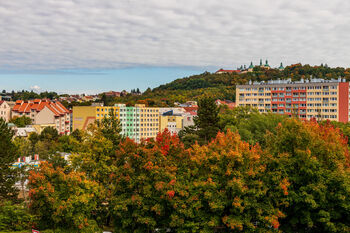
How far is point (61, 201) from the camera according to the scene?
19.7 meters

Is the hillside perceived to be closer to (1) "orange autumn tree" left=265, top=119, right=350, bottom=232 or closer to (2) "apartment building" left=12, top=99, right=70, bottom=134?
(2) "apartment building" left=12, top=99, right=70, bottom=134

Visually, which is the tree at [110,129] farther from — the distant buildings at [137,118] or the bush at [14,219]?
the distant buildings at [137,118]

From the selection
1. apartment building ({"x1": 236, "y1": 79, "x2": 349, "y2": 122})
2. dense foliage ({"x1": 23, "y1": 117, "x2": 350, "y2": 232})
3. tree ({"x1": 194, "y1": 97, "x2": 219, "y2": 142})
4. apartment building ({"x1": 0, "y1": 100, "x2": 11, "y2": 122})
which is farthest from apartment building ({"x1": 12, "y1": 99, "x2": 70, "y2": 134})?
dense foliage ({"x1": 23, "y1": 117, "x2": 350, "y2": 232})

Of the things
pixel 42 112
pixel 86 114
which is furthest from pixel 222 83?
pixel 42 112

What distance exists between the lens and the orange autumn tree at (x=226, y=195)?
1970 centimetres

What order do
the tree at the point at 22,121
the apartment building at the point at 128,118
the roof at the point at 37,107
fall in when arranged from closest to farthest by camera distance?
the tree at the point at 22,121
the apartment building at the point at 128,118
the roof at the point at 37,107

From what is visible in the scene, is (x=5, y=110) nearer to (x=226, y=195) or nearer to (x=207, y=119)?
(x=207, y=119)

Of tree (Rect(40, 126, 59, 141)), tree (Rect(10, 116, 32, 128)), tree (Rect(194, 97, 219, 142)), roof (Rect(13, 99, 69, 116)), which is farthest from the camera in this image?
roof (Rect(13, 99, 69, 116))

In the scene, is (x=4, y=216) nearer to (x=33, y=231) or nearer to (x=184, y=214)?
(x=33, y=231)

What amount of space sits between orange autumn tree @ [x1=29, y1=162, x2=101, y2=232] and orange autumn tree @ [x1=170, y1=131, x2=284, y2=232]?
222 inches

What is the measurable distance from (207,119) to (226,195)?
89.4ft

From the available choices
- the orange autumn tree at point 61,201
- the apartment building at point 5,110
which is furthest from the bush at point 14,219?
the apartment building at point 5,110

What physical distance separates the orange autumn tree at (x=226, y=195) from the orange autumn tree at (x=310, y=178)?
1.27 m

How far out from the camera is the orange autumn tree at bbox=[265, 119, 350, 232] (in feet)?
66.2
